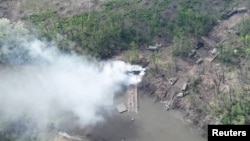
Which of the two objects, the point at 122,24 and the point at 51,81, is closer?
the point at 51,81

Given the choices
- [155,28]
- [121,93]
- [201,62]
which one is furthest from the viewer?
[155,28]

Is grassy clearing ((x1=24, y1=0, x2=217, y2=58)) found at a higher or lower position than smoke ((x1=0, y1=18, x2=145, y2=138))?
higher

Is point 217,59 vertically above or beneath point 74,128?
above

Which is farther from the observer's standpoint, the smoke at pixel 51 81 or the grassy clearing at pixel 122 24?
the grassy clearing at pixel 122 24

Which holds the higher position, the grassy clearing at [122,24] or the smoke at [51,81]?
the grassy clearing at [122,24]

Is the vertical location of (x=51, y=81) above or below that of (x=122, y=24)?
below

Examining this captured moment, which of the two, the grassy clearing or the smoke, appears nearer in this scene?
the smoke

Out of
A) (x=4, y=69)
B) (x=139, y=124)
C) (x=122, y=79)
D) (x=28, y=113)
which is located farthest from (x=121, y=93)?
(x=4, y=69)

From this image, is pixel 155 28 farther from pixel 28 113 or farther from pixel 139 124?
pixel 28 113
